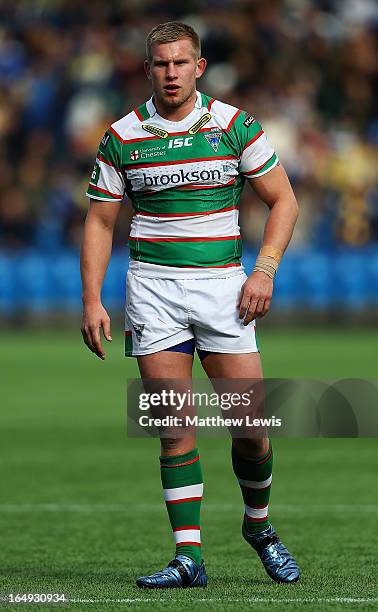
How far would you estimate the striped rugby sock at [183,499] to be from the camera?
5.62 meters

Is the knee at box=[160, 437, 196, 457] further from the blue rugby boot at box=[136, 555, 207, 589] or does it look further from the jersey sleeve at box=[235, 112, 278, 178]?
the jersey sleeve at box=[235, 112, 278, 178]

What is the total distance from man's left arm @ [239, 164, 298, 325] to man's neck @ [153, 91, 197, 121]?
0.38 meters

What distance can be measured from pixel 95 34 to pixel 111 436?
1331cm

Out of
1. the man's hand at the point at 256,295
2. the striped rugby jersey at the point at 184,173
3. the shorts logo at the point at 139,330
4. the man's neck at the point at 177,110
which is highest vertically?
the man's neck at the point at 177,110

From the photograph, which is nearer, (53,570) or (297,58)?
(53,570)

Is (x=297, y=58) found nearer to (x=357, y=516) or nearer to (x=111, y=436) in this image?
(x=111, y=436)

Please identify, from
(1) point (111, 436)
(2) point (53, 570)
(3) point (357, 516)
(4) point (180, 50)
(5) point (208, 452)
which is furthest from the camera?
(1) point (111, 436)

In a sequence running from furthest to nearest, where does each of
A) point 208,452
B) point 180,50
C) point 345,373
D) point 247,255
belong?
point 247,255
point 345,373
point 208,452
point 180,50

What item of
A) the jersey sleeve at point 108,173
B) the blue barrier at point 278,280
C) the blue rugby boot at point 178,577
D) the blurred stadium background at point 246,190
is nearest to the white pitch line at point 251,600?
the blue rugby boot at point 178,577

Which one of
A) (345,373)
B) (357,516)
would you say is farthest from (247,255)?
(357,516)

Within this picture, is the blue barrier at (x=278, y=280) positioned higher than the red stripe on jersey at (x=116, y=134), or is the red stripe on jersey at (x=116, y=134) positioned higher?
the red stripe on jersey at (x=116, y=134)

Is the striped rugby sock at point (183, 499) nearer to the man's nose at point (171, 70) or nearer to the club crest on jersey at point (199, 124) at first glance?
the club crest on jersey at point (199, 124)

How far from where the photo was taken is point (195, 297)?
5.64 metres

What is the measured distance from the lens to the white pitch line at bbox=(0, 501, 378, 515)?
25.9ft
